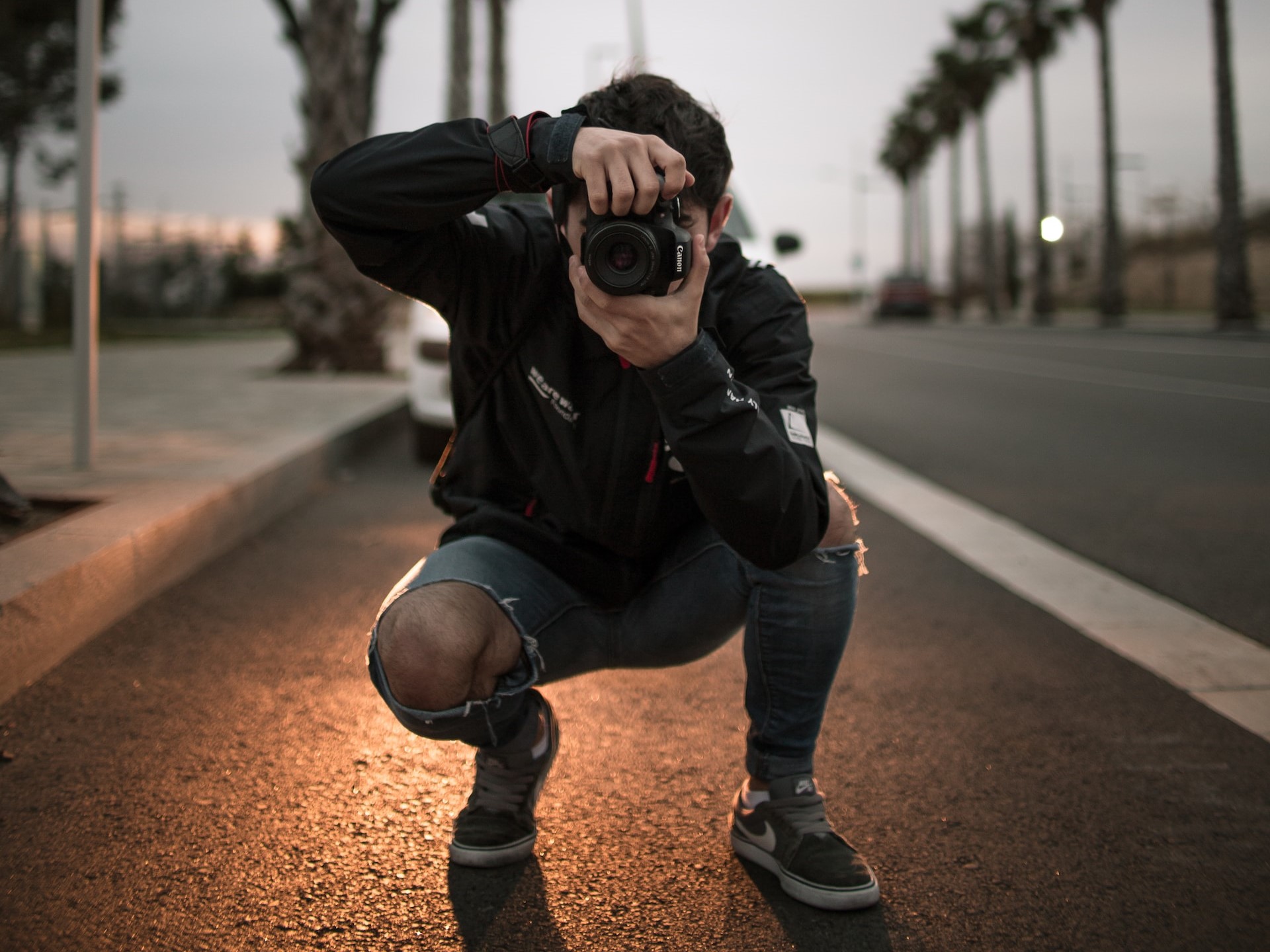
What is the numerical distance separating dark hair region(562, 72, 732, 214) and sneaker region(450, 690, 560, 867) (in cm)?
102

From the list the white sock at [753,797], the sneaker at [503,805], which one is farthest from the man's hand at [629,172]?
the white sock at [753,797]

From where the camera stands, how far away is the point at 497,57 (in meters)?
24.3

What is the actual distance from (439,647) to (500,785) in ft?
1.23

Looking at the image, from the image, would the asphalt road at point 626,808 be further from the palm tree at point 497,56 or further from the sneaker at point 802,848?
the palm tree at point 497,56

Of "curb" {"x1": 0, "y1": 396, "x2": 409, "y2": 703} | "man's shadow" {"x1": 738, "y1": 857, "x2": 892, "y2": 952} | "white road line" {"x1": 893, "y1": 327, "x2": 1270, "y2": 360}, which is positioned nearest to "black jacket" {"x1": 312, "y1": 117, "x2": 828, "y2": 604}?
"man's shadow" {"x1": 738, "y1": 857, "x2": 892, "y2": 952}

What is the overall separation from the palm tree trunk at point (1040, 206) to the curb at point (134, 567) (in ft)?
112

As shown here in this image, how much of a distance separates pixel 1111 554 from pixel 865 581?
1.13 meters

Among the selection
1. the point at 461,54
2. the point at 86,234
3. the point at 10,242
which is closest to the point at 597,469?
the point at 86,234

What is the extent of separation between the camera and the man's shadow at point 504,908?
6.12 ft

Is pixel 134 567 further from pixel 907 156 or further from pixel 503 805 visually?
pixel 907 156

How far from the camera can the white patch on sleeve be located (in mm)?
1991

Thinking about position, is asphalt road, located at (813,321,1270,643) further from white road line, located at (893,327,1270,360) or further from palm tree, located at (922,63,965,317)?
palm tree, located at (922,63,965,317)

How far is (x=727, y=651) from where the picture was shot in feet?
11.3

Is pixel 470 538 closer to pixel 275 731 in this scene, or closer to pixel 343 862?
pixel 343 862
